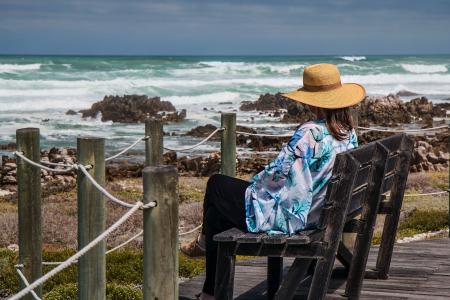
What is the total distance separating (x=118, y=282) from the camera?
8477mm

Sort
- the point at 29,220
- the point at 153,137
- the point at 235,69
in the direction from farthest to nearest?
the point at 235,69 < the point at 153,137 < the point at 29,220

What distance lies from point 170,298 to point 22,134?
83.1 inches

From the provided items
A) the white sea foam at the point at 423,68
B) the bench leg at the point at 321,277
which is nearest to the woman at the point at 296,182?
the bench leg at the point at 321,277

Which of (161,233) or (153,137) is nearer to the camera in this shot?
(161,233)

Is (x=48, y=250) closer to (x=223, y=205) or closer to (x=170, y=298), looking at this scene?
(x=223, y=205)

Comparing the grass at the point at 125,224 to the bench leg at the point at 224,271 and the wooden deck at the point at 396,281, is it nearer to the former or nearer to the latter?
the wooden deck at the point at 396,281

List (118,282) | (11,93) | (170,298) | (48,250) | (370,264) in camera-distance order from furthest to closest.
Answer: (11,93)
(48,250)
(118,282)
(370,264)
(170,298)

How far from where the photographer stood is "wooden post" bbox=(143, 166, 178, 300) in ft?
11.8

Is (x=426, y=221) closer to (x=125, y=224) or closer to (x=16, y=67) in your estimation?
(x=125, y=224)

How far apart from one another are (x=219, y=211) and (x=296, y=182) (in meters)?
0.54

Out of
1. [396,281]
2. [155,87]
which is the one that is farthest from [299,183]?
[155,87]

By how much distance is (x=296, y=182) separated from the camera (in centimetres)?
468

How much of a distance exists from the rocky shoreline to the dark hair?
2.57m

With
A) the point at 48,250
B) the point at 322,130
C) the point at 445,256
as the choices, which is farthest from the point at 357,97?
the point at 48,250
